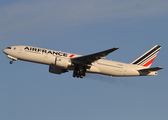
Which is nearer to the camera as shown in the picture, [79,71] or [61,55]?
[61,55]

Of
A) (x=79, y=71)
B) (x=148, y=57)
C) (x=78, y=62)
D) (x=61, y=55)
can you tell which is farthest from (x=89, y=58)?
(x=148, y=57)

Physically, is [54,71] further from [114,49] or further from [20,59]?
[114,49]

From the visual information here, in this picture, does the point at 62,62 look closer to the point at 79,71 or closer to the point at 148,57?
the point at 79,71

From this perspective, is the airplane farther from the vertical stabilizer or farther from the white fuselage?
the vertical stabilizer

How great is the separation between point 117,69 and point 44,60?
11247mm

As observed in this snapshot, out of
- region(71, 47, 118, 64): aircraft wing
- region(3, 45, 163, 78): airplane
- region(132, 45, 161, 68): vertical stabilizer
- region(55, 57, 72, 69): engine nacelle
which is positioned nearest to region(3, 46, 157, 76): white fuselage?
region(3, 45, 163, 78): airplane

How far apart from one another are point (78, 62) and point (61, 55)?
2795 millimetres

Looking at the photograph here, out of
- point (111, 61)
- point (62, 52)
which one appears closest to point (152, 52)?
point (111, 61)

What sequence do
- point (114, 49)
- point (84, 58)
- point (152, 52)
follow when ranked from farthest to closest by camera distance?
point (152, 52) < point (84, 58) < point (114, 49)

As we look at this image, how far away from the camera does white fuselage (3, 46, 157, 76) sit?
41.6 m

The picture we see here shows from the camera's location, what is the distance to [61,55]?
4253cm

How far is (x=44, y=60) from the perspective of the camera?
4144cm

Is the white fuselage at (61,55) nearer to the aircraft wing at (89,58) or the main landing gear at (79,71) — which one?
the main landing gear at (79,71)

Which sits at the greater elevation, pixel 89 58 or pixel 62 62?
pixel 89 58
